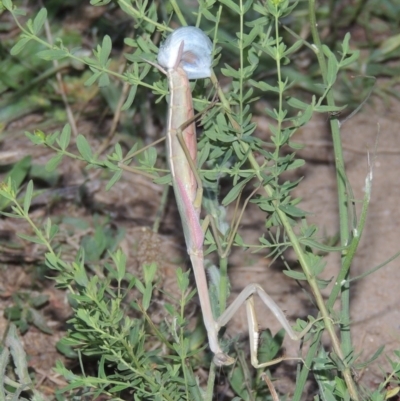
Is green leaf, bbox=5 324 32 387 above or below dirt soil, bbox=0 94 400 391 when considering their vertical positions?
above

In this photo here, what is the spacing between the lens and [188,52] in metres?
1.46

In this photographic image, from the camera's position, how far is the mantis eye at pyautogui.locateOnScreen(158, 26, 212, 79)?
1.45 metres

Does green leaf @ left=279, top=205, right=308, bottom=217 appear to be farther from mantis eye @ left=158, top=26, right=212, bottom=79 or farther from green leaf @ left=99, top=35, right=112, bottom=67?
green leaf @ left=99, top=35, right=112, bottom=67

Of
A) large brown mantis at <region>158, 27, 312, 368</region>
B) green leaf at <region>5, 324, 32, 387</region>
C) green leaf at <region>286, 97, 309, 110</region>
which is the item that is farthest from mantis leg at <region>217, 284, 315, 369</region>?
green leaf at <region>5, 324, 32, 387</region>

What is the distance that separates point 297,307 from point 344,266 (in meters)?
0.78

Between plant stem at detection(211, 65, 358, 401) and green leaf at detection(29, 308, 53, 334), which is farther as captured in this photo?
green leaf at detection(29, 308, 53, 334)

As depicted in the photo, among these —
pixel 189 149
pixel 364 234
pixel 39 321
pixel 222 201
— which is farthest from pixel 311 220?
pixel 189 149

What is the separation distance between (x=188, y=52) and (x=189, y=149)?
16 cm

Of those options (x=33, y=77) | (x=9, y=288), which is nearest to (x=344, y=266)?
(x=9, y=288)

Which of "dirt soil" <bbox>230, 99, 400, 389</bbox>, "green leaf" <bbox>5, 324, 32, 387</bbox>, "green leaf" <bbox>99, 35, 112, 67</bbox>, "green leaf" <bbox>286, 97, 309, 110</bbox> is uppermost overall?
"green leaf" <bbox>99, 35, 112, 67</bbox>

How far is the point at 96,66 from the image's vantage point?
1.59m

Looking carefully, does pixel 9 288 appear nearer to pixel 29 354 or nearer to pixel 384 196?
pixel 29 354

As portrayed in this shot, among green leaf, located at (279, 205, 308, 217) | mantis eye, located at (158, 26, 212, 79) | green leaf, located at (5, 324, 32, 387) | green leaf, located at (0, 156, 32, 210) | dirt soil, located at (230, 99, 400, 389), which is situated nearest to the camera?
mantis eye, located at (158, 26, 212, 79)

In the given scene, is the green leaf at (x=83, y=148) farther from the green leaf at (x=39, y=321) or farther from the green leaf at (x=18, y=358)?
the green leaf at (x=39, y=321)
